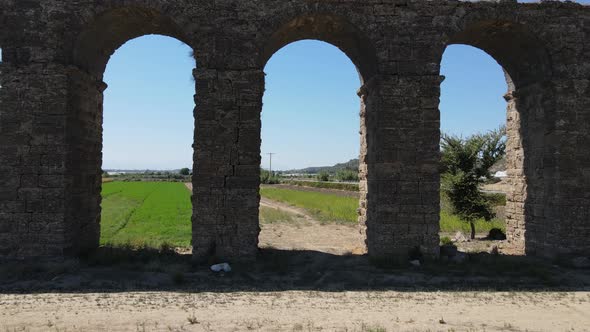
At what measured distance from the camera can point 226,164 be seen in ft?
29.6

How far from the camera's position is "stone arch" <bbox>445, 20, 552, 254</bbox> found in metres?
9.86

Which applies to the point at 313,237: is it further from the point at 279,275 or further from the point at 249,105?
the point at 249,105

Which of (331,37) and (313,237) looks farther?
(313,237)

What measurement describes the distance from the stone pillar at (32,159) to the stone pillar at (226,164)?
2.98 meters

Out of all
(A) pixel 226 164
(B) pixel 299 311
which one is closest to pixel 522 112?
(A) pixel 226 164

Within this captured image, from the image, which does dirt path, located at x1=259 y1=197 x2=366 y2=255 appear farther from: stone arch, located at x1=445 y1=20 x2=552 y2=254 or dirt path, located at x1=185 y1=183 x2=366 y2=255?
stone arch, located at x1=445 y1=20 x2=552 y2=254

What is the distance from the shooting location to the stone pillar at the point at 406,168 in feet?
30.2

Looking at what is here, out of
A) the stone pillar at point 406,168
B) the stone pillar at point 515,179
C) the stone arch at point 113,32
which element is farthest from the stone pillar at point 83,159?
the stone pillar at point 515,179

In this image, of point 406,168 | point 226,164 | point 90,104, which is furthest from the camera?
point 90,104

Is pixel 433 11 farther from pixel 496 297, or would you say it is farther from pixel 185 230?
pixel 185 230

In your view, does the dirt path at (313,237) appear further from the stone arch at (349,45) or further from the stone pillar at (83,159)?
the stone pillar at (83,159)

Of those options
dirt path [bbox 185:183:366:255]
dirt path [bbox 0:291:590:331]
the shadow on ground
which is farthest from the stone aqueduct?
dirt path [bbox 0:291:590:331]

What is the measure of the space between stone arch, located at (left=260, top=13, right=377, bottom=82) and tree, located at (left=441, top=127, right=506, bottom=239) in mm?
5575

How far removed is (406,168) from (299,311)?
460 cm
